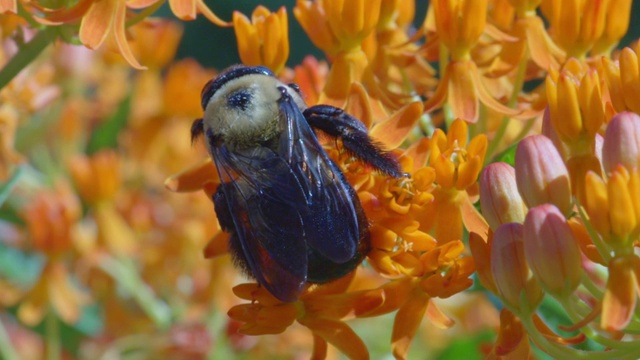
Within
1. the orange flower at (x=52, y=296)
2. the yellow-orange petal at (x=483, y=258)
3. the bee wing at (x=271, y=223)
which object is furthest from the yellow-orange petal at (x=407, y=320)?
the orange flower at (x=52, y=296)

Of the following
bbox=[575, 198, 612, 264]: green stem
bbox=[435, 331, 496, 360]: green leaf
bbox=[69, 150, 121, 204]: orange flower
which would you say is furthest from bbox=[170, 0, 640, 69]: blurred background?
bbox=[575, 198, 612, 264]: green stem

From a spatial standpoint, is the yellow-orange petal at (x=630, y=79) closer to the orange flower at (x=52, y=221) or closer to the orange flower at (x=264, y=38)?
the orange flower at (x=264, y=38)

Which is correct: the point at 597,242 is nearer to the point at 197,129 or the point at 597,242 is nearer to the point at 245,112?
the point at 245,112

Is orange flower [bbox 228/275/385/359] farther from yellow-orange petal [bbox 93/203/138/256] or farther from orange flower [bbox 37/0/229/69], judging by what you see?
yellow-orange petal [bbox 93/203/138/256]

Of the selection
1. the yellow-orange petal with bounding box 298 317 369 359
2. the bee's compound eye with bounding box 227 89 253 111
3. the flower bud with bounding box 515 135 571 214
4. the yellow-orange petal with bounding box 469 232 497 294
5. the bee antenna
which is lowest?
the yellow-orange petal with bounding box 298 317 369 359

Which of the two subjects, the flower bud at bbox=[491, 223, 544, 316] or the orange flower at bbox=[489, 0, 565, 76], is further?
the orange flower at bbox=[489, 0, 565, 76]
